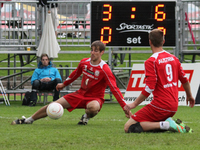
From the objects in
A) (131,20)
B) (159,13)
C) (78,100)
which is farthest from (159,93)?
(159,13)

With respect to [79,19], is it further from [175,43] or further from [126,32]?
[175,43]

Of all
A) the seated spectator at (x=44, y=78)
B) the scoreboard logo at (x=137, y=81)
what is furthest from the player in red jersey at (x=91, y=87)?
the scoreboard logo at (x=137, y=81)

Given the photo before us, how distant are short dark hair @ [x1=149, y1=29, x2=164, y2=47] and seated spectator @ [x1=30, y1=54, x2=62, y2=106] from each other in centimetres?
571

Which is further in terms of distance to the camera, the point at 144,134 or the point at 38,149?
the point at 144,134

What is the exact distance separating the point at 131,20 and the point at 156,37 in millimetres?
6394

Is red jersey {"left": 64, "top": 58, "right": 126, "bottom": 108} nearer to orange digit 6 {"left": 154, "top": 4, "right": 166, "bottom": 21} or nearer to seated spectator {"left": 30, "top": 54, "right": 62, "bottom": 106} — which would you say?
seated spectator {"left": 30, "top": 54, "right": 62, "bottom": 106}

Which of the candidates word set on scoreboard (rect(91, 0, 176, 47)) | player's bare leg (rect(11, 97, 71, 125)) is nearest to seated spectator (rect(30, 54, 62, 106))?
word set on scoreboard (rect(91, 0, 176, 47))

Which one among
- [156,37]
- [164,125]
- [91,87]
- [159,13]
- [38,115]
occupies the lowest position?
[38,115]

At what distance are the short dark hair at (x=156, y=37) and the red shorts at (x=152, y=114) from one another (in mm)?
897

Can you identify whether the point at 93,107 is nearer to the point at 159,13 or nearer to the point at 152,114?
the point at 152,114

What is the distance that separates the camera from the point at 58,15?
12797 mm

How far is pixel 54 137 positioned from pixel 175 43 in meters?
7.50

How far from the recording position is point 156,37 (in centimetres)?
595

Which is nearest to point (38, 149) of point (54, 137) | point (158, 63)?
point (54, 137)
